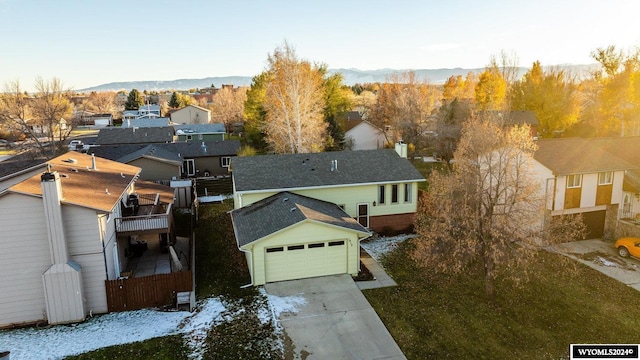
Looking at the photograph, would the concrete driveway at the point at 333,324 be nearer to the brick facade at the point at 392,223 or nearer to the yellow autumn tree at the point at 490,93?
the brick facade at the point at 392,223

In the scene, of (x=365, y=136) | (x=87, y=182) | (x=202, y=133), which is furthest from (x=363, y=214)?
(x=202, y=133)

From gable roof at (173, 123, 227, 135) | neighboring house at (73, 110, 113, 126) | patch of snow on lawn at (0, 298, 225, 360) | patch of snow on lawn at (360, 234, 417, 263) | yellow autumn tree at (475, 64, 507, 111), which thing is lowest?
patch of snow on lawn at (0, 298, 225, 360)

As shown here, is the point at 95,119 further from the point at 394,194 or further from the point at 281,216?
the point at 281,216

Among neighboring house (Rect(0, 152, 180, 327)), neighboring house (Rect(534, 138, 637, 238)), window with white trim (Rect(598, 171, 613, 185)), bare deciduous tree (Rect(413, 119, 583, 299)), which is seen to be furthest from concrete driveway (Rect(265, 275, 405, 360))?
window with white trim (Rect(598, 171, 613, 185))

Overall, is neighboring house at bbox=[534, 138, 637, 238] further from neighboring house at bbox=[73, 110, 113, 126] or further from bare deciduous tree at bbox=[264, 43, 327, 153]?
neighboring house at bbox=[73, 110, 113, 126]

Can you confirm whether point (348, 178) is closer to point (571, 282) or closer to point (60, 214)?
point (571, 282)

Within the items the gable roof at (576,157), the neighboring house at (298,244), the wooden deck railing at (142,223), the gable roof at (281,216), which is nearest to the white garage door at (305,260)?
the neighboring house at (298,244)
